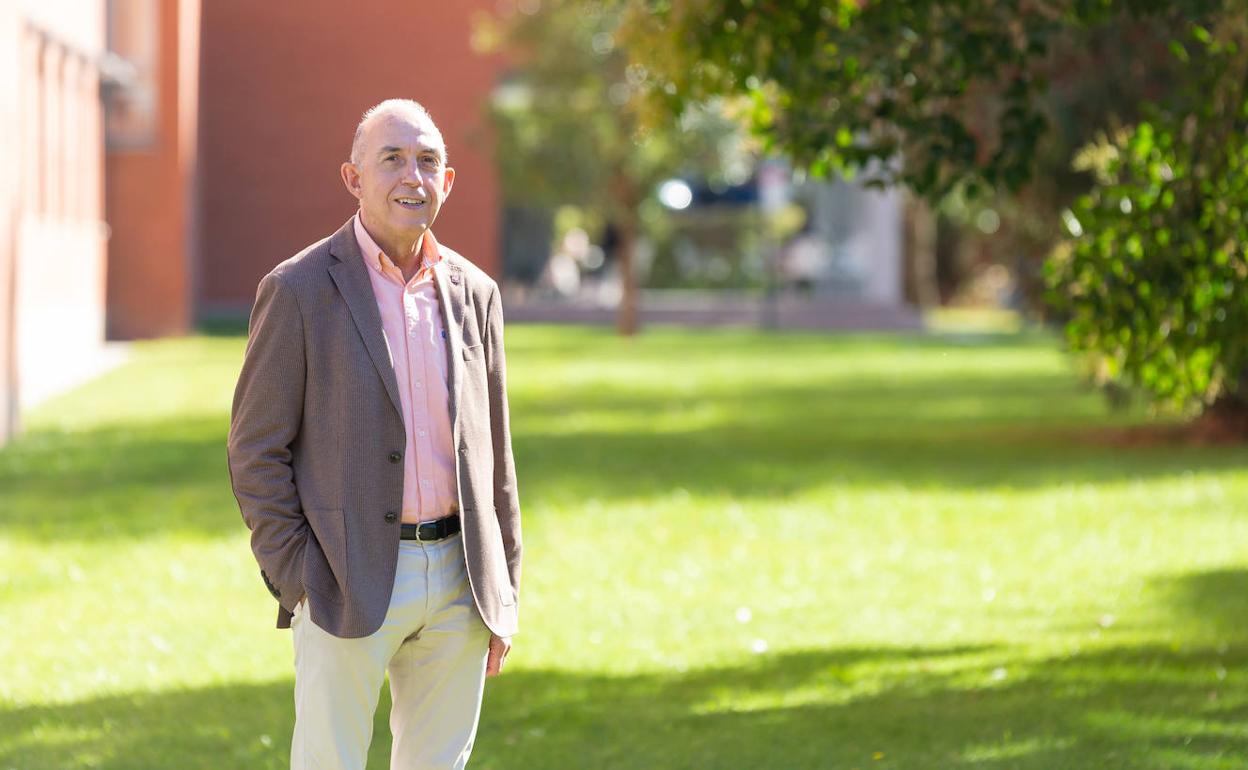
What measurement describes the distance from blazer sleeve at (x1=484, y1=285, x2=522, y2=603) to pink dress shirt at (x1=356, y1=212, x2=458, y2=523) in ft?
0.79

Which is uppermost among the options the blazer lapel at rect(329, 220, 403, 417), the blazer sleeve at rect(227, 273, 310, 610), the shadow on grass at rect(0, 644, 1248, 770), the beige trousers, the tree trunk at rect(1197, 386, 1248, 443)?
the blazer lapel at rect(329, 220, 403, 417)

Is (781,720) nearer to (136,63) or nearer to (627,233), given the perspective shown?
(136,63)

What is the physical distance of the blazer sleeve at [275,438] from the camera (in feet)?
14.8

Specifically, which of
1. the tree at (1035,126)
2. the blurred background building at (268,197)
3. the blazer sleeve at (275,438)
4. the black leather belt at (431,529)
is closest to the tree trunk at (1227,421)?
the tree at (1035,126)

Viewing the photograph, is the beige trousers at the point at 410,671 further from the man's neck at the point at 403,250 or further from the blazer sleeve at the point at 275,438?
the man's neck at the point at 403,250

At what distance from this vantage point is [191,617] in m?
10.5

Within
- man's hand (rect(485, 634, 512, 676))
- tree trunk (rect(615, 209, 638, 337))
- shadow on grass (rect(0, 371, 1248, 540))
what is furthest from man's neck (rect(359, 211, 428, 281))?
tree trunk (rect(615, 209, 638, 337))

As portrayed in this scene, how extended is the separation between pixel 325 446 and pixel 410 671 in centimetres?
59

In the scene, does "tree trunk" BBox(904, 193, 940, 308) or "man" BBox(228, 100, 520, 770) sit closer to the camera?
"man" BBox(228, 100, 520, 770)

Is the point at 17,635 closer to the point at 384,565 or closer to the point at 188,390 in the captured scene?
the point at 384,565

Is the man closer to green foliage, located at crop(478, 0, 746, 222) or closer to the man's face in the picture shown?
the man's face

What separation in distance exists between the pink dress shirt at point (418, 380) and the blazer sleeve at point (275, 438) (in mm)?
209

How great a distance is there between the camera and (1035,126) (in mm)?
8953

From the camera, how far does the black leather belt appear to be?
459cm
